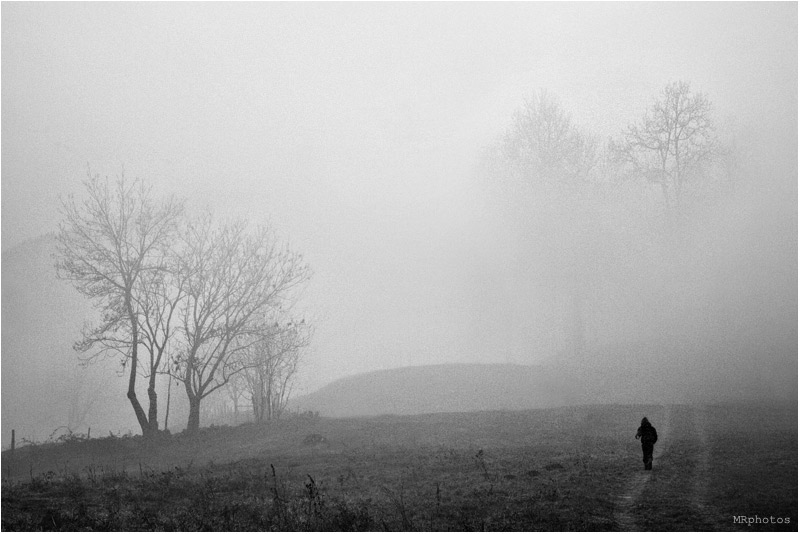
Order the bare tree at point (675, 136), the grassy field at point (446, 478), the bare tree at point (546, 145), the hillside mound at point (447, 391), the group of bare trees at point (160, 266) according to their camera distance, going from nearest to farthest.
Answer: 1. the grassy field at point (446, 478)
2. the group of bare trees at point (160, 266)
3. the hillside mound at point (447, 391)
4. the bare tree at point (675, 136)
5. the bare tree at point (546, 145)

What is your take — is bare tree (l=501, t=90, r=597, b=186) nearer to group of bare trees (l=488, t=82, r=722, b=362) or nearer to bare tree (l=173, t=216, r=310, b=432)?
group of bare trees (l=488, t=82, r=722, b=362)

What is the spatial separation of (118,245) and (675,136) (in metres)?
39.7

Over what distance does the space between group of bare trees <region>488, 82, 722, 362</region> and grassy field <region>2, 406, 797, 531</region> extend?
20193 millimetres

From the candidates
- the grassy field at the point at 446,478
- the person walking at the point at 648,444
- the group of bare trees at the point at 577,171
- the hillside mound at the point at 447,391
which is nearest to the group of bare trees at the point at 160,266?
the grassy field at the point at 446,478

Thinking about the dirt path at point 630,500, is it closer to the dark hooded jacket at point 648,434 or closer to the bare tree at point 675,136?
the dark hooded jacket at point 648,434

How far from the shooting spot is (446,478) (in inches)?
620

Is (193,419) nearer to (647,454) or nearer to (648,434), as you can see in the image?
(647,454)

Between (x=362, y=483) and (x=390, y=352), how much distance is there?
10412 cm

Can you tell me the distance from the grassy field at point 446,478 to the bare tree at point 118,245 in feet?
17.9

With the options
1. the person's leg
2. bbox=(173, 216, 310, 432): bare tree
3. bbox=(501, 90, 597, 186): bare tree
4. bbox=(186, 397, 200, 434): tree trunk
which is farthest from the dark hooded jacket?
bbox=(501, 90, 597, 186): bare tree

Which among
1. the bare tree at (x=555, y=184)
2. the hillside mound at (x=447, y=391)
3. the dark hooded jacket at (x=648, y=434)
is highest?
the bare tree at (x=555, y=184)

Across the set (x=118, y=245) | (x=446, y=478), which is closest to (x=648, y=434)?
(x=446, y=478)

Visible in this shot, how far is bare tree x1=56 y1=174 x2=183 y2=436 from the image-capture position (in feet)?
96.5

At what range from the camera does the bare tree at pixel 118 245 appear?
96.5 ft
